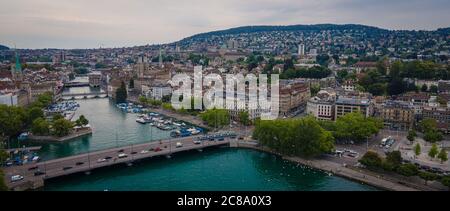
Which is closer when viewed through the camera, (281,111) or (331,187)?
(331,187)

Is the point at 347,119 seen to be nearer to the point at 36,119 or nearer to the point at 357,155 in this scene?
the point at 357,155

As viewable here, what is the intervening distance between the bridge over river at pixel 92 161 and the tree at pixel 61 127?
3.03 m

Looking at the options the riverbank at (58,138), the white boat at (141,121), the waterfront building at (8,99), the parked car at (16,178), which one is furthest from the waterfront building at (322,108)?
the waterfront building at (8,99)

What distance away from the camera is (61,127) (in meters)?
12.4

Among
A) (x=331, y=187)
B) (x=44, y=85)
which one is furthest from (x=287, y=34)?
(x=331, y=187)

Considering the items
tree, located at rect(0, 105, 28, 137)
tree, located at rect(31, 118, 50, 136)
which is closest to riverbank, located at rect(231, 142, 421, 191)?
tree, located at rect(31, 118, 50, 136)

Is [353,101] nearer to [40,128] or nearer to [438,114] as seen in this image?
[438,114]

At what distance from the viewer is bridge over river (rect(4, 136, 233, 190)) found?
26.8ft

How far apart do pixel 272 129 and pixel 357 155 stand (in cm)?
220

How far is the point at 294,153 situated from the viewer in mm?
9977

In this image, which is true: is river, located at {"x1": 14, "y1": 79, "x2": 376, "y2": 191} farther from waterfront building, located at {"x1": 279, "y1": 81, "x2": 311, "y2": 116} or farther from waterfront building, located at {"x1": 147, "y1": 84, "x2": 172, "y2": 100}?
waterfront building, located at {"x1": 147, "y1": 84, "x2": 172, "y2": 100}

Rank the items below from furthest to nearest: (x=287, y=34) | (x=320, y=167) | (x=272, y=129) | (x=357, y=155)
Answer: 1. (x=287, y=34)
2. (x=272, y=129)
3. (x=357, y=155)
4. (x=320, y=167)
